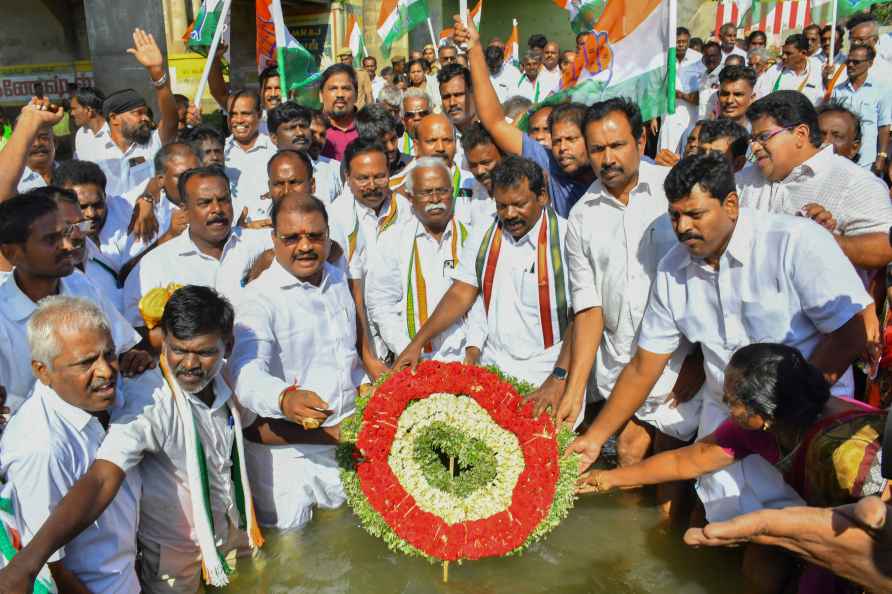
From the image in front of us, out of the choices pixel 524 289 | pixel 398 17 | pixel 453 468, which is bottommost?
pixel 453 468

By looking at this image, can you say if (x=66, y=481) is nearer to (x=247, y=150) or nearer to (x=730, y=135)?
(x=247, y=150)

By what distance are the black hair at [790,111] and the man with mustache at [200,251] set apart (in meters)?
3.28

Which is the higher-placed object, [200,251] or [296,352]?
[200,251]

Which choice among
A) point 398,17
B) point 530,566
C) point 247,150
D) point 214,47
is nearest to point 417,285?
point 530,566

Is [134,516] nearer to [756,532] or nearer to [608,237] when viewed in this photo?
[756,532]

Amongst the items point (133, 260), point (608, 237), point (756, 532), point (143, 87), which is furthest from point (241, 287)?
point (143, 87)

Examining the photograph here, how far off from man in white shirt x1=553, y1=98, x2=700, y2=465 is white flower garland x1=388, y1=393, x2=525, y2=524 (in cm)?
88

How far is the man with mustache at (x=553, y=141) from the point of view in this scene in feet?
16.2

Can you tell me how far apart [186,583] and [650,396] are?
9.44 feet

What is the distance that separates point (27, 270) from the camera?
365 cm

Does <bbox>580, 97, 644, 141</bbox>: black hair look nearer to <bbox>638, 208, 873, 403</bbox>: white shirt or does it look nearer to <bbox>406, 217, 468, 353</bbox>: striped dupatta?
<bbox>638, 208, 873, 403</bbox>: white shirt

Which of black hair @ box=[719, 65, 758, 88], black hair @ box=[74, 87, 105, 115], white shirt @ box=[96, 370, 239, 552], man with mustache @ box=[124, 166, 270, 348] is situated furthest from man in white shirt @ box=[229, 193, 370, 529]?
black hair @ box=[74, 87, 105, 115]

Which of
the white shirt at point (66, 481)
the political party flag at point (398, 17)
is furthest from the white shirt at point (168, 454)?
the political party flag at point (398, 17)

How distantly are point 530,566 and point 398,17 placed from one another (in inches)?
288
